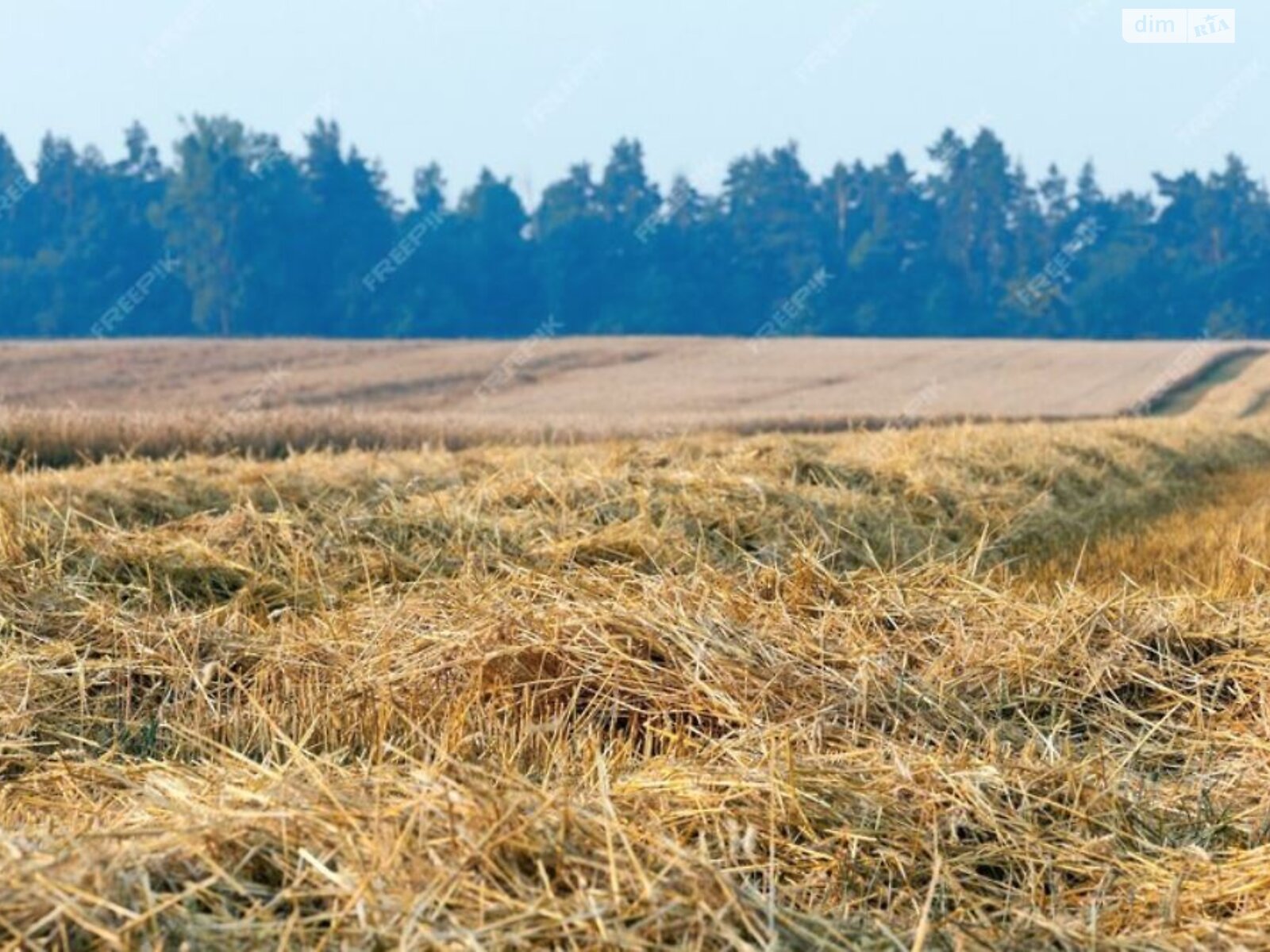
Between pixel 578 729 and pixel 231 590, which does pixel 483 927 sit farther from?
pixel 231 590

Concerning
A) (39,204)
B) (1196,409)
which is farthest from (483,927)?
(39,204)

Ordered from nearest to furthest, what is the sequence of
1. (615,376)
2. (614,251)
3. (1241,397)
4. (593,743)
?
(593,743) < (1241,397) < (615,376) < (614,251)

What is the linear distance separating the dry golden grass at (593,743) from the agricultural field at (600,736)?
10 mm

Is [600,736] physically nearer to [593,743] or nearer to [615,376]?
[593,743]

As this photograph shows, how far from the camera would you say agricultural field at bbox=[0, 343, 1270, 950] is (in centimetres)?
237

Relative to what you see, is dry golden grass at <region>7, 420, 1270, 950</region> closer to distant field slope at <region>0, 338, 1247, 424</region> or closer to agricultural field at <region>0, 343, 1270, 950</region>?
agricultural field at <region>0, 343, 1270, 950</region>

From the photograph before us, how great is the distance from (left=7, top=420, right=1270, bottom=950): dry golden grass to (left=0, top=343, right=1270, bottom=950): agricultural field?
0.01m

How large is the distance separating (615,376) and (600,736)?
3898cm

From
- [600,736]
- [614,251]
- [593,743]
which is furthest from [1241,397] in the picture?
[614,251]

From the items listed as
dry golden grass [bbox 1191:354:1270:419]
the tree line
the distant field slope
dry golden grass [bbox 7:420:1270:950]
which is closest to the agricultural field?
dry golden grass [bbox 7:420:1270:950]

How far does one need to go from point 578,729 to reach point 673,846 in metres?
1.39

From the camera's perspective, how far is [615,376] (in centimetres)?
4262

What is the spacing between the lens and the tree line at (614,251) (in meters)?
71.1

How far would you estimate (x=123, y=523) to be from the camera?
765 cm
